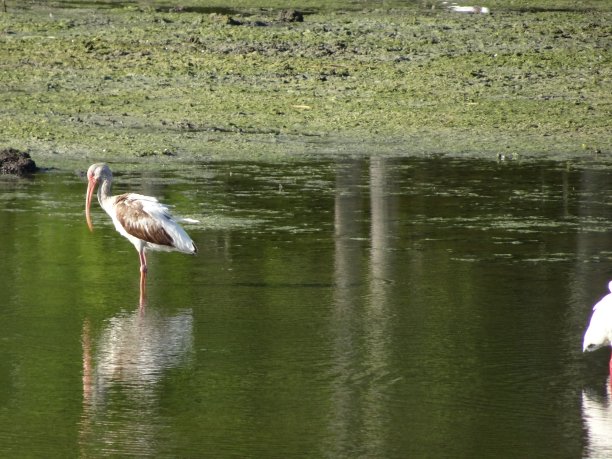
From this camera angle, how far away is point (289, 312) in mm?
9367

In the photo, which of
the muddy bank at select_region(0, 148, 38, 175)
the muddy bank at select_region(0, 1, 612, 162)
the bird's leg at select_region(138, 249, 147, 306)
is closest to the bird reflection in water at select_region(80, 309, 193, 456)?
the bird's leg at select_region(138, 249, 147, 306)

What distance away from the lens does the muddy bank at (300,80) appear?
16438 millimetres

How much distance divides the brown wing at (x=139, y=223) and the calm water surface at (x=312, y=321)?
0.28m

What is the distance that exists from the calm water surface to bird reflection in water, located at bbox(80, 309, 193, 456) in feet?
0.05

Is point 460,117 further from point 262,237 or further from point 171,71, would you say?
point 262,237

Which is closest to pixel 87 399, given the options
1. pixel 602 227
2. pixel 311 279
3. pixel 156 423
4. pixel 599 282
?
A: pixel 156 423

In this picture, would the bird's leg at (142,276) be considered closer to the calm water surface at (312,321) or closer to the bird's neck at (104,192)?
the calm water surface at (312,321)

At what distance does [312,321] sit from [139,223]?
206cm

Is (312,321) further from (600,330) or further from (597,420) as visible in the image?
(597,420)

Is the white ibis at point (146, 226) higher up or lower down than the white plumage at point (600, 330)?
higher up

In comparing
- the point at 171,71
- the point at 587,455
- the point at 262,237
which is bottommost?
the point at 587,455

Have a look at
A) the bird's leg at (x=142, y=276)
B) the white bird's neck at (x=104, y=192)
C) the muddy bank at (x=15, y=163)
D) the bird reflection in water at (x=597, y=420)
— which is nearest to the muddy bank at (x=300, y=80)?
the muddy bank at (x=15, y=163)

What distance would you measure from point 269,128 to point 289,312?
7766 millimetres

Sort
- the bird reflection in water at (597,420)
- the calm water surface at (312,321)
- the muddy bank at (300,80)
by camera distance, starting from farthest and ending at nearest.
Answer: the muddy bank at (300,80) → the calm water surface at (312,321) → the bird reflection in water at (597,420)
